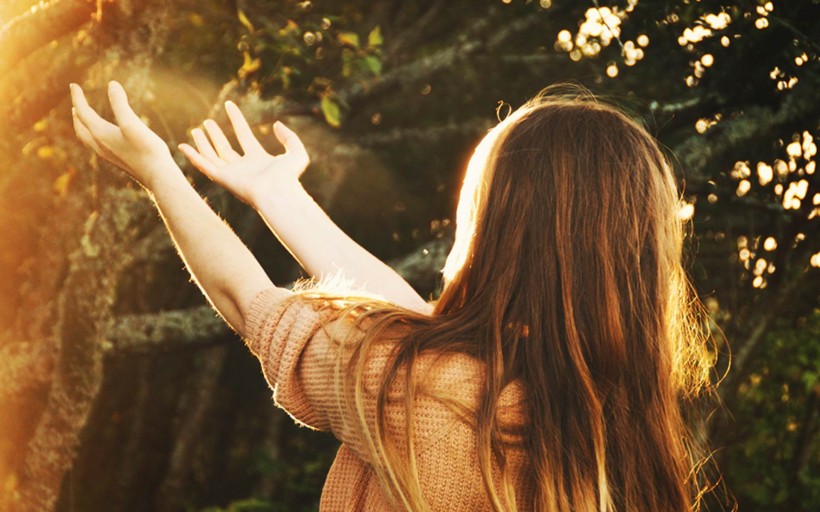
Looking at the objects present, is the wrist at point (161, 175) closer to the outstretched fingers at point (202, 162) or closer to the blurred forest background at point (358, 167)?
the outstretched fingers at point (202, 162)

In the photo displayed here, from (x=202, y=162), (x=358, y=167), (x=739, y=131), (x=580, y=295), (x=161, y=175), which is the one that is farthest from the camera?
(x=358, y=167)

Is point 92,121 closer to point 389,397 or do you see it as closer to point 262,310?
point 262,310

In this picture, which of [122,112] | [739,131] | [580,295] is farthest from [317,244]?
[739,131]

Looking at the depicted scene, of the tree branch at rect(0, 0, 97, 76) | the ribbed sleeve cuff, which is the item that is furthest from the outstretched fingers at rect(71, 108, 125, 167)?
the tree branch at rect(0, 0, 97, 76)

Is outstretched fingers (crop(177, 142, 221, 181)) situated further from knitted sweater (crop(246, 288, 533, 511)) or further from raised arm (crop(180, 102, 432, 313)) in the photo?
knitted sweater (crop(246, 288, 533, 511))

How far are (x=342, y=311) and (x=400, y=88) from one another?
3.84m

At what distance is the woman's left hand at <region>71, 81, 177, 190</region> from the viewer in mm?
1635

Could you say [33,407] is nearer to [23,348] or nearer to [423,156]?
[23,348]

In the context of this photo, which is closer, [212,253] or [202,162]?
[212,253]

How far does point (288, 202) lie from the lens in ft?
6.16

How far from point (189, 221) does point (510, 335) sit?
63 centimetres

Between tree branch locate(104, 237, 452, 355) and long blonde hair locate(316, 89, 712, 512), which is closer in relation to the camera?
long blonde hair locate(316, 89, 712, 512)

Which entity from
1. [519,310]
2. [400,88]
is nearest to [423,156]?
[400,88]

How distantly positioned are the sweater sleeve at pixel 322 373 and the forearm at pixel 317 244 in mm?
347
